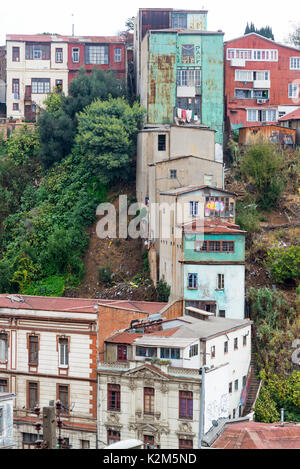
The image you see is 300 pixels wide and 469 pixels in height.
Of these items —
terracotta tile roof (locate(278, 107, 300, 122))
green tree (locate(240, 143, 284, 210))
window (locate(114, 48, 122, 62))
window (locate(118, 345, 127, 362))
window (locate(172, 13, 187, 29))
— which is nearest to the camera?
window (locate(118, 345, 127, 362))

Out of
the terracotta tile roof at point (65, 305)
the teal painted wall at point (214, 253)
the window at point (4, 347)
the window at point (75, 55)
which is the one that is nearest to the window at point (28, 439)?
the window at point (4, 347)

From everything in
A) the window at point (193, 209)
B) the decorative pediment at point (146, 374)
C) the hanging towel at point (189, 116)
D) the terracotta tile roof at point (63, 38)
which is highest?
the terracotta tile roof at point (63, 38)

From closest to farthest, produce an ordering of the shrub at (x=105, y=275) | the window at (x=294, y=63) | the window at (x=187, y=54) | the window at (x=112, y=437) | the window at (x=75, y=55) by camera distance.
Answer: the window at (x=112, y=437)
the shrub at (x=105, y=275)
the window at (x=187, y=54)
the window at (x=294, y=63)
the window at (x=75, y=55)

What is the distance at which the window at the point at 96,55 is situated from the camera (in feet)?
213

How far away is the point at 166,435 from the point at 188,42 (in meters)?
31.1

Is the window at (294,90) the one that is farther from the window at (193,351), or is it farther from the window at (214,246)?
the window at (193,351)

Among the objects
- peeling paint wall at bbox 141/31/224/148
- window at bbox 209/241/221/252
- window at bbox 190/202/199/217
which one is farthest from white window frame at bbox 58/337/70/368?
peeling paint wall at bbox 141/31/224/148

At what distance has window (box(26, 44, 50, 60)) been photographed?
65.8 m

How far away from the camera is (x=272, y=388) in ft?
129

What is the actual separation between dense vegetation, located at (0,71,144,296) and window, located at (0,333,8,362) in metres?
11.6

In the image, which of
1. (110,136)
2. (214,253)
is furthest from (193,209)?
(110,136)

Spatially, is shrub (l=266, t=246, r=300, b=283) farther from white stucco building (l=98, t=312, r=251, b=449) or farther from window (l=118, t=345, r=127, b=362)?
window (l=118, t=345, r=127, b=362)

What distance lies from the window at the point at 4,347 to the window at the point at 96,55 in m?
31.6
